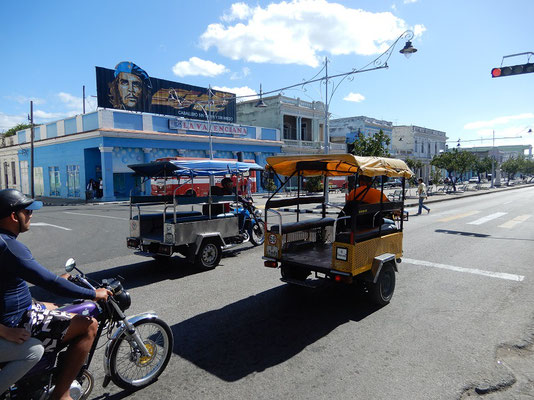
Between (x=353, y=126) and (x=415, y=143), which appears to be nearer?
(x=353, y=126)

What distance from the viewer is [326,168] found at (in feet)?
22.5

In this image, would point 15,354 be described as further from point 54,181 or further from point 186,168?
point 54,181

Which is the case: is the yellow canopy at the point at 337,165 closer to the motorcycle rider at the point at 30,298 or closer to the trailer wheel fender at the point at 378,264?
the trailer wheel fender at the point at 378,264

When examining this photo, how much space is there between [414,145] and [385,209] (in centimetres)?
6617

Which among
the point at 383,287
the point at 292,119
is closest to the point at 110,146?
the point at 292,119

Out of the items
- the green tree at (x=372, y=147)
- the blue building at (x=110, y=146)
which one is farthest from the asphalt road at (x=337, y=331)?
the blue building at (x=110, y=146)

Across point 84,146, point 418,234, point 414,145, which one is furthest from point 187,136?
point 414,145

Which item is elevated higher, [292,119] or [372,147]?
[292,119]

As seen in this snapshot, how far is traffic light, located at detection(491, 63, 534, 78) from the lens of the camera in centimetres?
1238

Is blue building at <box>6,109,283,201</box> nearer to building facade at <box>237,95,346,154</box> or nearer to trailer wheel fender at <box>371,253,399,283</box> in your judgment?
building facade at <box>237,95,346,154</box>

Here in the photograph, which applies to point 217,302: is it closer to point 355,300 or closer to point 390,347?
point 355,300

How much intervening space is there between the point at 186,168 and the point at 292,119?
3866 centimetres

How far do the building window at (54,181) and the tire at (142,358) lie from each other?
32739 mm

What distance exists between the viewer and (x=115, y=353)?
3219mm
